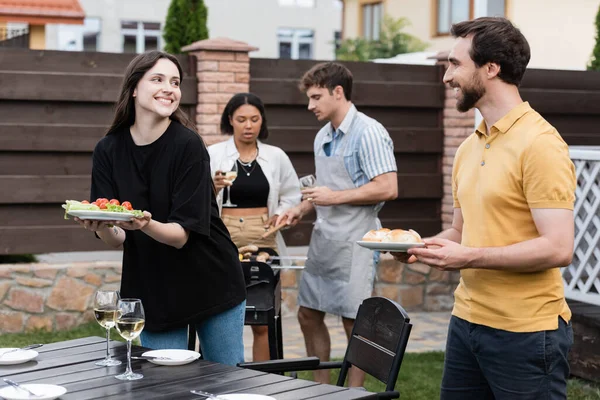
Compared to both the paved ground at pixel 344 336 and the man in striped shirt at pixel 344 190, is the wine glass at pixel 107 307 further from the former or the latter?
the paved ground at pixel 344 336

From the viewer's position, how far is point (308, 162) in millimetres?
8672

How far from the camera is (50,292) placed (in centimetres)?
773

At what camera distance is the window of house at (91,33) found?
94.4 ft

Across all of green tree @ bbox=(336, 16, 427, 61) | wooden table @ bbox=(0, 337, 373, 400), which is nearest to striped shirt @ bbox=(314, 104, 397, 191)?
wooden table @ bbox=(0, 337, 373, 400)

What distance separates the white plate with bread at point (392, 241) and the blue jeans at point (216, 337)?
72cm

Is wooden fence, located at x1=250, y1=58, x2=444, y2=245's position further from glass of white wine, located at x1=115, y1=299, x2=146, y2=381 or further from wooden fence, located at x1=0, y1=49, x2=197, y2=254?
glass of white wine, located at x1=115, y1=299, x2=146, y2=381

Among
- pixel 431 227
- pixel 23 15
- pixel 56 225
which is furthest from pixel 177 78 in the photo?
pixel 23 15

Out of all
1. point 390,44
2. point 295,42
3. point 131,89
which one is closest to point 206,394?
point 131,89

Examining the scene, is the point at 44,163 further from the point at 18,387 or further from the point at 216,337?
the point at 18,387

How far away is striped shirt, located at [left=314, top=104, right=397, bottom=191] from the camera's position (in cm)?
566

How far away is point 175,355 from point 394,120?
223 inches

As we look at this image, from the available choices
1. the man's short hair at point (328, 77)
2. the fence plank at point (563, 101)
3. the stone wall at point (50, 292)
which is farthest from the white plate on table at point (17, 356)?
the fence plank at point (563, 101)

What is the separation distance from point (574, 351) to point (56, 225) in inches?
160

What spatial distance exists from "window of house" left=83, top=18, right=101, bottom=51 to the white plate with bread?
2597 cm
